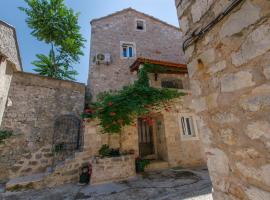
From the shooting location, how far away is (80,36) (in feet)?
32.1

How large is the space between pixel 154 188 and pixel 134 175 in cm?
130

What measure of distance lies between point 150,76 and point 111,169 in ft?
15.2

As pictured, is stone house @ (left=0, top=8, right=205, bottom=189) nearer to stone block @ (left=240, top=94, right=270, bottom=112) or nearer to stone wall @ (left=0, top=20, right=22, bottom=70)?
stone wall @ (left=0, top=20, right=22, bottom=70)

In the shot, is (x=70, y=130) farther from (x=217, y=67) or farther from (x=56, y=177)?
(x=217, y=67)

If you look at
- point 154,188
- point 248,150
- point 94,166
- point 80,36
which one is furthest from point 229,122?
point 80,36

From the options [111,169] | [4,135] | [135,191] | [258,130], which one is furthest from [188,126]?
[4,135]

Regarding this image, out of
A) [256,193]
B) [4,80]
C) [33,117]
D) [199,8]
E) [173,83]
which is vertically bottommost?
[256,193]

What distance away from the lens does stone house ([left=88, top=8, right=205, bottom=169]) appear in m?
6.22

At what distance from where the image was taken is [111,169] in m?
4.67

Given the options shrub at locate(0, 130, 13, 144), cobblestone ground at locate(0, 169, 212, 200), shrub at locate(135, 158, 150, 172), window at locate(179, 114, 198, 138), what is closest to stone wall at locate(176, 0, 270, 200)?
cobblestone ground at locate(0, 169, 212, 200)

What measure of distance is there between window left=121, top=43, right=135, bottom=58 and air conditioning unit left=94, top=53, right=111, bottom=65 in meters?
1.21

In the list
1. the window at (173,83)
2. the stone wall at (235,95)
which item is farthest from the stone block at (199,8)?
the window at (173,83)

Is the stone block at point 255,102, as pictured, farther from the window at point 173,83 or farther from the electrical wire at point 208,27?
the window at point 173,83

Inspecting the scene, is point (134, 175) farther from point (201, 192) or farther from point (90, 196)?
point (201, 192)
